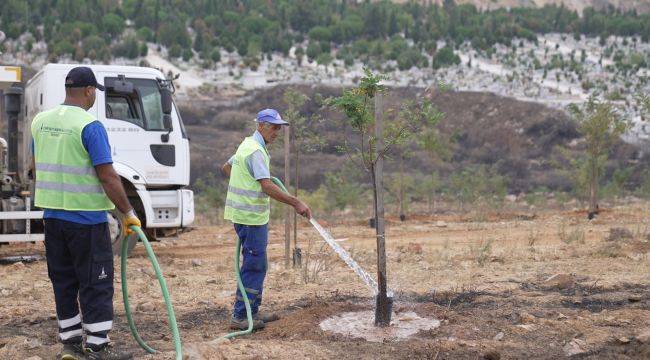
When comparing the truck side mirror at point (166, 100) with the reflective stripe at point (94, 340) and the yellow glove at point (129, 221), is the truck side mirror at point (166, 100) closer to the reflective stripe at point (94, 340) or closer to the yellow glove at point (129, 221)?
the yellow glove at point (129, 221)

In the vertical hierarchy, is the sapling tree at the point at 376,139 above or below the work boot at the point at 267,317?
above

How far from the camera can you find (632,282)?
941cm

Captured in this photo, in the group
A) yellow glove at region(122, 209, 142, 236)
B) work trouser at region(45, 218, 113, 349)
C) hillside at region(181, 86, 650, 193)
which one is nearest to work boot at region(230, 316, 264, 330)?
work trouser at region(45, 218, 113, 349)

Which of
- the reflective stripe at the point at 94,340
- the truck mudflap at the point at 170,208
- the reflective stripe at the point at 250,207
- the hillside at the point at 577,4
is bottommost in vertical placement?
the reflective stripe at the point at 94,340

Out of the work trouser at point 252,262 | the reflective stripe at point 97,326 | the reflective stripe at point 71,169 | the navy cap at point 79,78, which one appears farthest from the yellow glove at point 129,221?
the work trouser at point 252,262

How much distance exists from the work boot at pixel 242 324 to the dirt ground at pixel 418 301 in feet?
0.26

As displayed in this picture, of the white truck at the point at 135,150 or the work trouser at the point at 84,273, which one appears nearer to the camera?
the work trouser at the point at 84,273

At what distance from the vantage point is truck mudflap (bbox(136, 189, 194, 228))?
11547 millimetres

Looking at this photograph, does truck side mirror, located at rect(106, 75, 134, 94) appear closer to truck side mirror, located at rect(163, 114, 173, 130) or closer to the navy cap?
truck side mirror, located at rect(163, 114, 173, 130)

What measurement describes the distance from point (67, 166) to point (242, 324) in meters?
2.36

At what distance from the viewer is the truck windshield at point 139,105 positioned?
37.3 ft

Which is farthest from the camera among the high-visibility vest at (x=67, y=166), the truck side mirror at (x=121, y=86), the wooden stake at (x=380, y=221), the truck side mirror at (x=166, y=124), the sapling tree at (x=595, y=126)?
the sapling tree at (x=595, y=126)

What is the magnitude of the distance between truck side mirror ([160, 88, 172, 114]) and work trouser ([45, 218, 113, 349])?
226 inches

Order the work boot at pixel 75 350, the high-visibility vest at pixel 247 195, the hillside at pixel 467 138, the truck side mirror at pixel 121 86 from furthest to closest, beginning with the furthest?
the hillside at pixel 467 138, the truck side mirror at pixel 121 86, the high-visibility vest at pixel 247 195, the work boot at pixel 75 350
